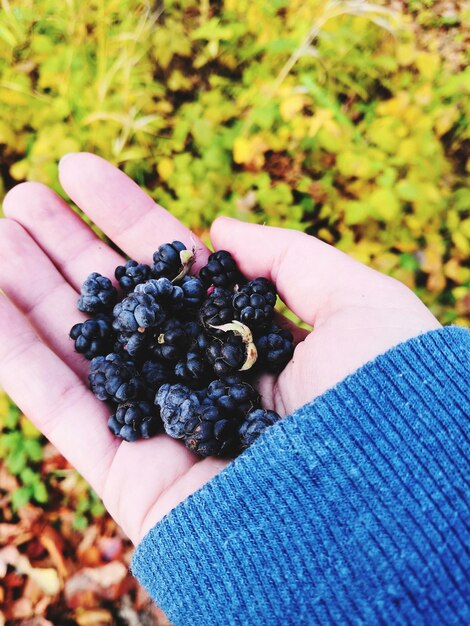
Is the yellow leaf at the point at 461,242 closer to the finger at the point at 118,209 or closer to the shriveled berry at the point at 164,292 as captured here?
the finger at the point at 118,209

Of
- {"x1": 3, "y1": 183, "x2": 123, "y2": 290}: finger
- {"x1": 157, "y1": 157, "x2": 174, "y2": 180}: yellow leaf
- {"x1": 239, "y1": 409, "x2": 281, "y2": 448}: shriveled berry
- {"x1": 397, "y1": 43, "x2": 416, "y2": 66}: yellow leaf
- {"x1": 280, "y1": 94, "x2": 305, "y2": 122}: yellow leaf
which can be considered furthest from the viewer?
{"x1": 397, "y1": 43, "x2": 416, "y2": 66}: yellow leaf

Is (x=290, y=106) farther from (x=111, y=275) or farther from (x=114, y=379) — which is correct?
(x=114, y=379)

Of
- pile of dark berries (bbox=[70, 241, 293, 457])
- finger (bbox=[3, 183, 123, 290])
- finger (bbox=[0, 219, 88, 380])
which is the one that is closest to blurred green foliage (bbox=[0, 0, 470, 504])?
finger (bbox=[3, 183, 123, 290])

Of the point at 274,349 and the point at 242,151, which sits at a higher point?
the point at 242,151

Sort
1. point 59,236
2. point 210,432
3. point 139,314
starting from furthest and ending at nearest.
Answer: point 59,236, point 139,314, point 210,432

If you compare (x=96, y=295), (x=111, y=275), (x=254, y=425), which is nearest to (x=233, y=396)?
(x=254, y=425)

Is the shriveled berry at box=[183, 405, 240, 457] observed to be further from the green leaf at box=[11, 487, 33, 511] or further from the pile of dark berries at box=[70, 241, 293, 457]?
the green leaf at box=[11, 487, 33, 511]

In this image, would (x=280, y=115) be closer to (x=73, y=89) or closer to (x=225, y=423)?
(x=73, y=89)
